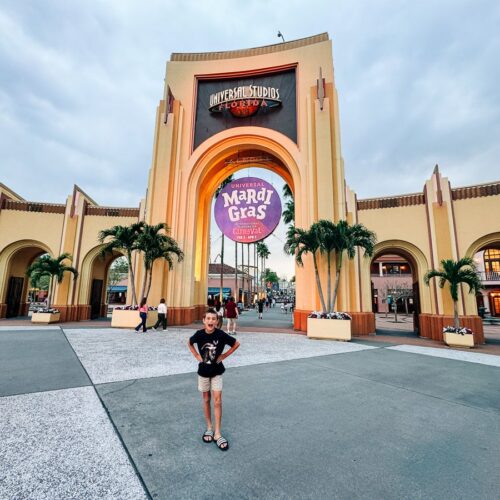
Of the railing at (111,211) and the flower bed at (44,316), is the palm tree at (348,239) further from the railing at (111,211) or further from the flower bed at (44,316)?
the flower bed at (44,316)

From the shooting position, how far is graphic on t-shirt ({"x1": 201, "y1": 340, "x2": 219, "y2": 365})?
3.18 meters

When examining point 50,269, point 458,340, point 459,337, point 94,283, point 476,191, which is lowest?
point 458,340

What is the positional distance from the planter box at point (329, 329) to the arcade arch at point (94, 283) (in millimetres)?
13269

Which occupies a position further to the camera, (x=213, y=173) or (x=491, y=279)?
(x=491, y=279)

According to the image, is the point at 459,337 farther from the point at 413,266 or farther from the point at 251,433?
the point at 251,433

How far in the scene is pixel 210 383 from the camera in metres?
3.21

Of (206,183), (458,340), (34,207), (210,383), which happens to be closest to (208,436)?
(210,383)

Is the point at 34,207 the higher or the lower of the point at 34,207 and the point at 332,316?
the higher

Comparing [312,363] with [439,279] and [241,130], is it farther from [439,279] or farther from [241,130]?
[241,130]

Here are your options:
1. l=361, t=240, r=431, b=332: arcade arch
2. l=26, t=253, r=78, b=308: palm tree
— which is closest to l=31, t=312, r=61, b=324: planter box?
l=26, t=253, r=78, b=308: palm tree

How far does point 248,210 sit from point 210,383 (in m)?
13.2

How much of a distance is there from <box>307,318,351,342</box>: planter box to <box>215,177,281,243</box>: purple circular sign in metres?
5.54

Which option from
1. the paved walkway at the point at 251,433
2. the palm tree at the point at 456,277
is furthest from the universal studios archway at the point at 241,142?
the paved walkway at the point at 251,433

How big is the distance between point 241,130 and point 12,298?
1997 cm
